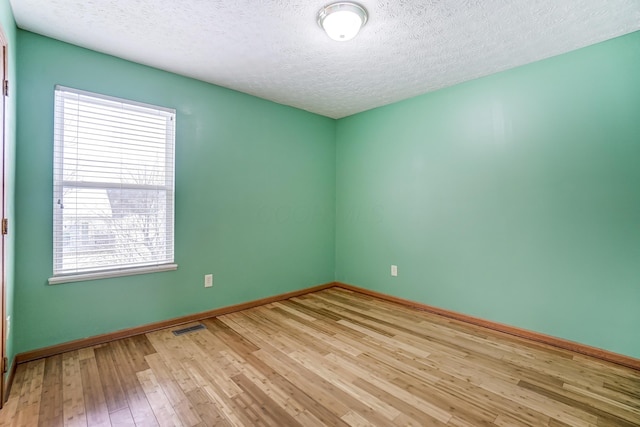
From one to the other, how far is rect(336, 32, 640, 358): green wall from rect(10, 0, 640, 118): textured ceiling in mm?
322

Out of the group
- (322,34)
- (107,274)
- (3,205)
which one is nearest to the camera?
(3,205)

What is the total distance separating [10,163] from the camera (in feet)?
6.37

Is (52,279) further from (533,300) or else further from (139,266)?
(533,300)

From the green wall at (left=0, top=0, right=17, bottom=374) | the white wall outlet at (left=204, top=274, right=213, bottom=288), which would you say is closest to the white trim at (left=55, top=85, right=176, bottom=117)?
the green wall at (left=0, top=0, right=17, bottom=374)

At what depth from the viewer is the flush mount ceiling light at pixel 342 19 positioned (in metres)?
1.86

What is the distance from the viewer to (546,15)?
6.42 feet

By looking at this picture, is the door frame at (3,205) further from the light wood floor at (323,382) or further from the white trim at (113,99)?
the white trim at (113,99)

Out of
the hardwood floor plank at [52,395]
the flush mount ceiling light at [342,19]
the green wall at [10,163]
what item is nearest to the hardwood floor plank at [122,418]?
the hardwood floor plank at [52,395]

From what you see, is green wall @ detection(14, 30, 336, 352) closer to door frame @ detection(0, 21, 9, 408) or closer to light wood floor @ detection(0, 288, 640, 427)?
light wood floor @ detection(0, 288, 640, 427)

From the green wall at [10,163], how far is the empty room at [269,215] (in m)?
0.03

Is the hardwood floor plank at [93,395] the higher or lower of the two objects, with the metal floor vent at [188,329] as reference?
lower

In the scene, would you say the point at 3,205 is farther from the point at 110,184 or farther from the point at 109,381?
the point at 109,381

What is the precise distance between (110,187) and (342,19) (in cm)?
225

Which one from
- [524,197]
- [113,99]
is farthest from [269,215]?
[524,197]
